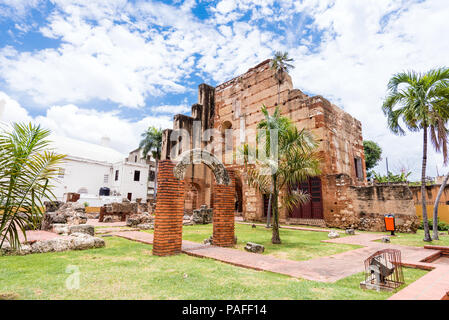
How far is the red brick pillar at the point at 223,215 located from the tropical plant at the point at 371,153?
36.2 meters

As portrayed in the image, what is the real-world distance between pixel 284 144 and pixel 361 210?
8307mm

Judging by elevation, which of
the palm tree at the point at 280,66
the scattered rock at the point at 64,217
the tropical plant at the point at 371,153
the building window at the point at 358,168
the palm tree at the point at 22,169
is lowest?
the scattered rock at the point at 64,217

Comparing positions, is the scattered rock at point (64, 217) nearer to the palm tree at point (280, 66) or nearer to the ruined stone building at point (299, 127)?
the ruined stone building at point (299, 127)

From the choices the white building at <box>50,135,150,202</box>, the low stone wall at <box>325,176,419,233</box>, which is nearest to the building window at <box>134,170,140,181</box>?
the white building at <box>50,135,150,202</box>

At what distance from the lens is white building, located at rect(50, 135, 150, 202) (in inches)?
1204

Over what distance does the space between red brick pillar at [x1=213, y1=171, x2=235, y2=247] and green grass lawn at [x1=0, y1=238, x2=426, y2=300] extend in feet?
5.94

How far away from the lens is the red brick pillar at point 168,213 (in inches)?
243

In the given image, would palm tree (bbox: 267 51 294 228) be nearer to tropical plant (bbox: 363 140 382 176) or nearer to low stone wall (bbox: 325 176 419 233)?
low stone wall (bbox: 325 176 419 233)

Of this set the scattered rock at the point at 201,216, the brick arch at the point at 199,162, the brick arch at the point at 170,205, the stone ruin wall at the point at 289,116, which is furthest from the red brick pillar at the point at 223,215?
the stone ruin wall at the point at 289,116
